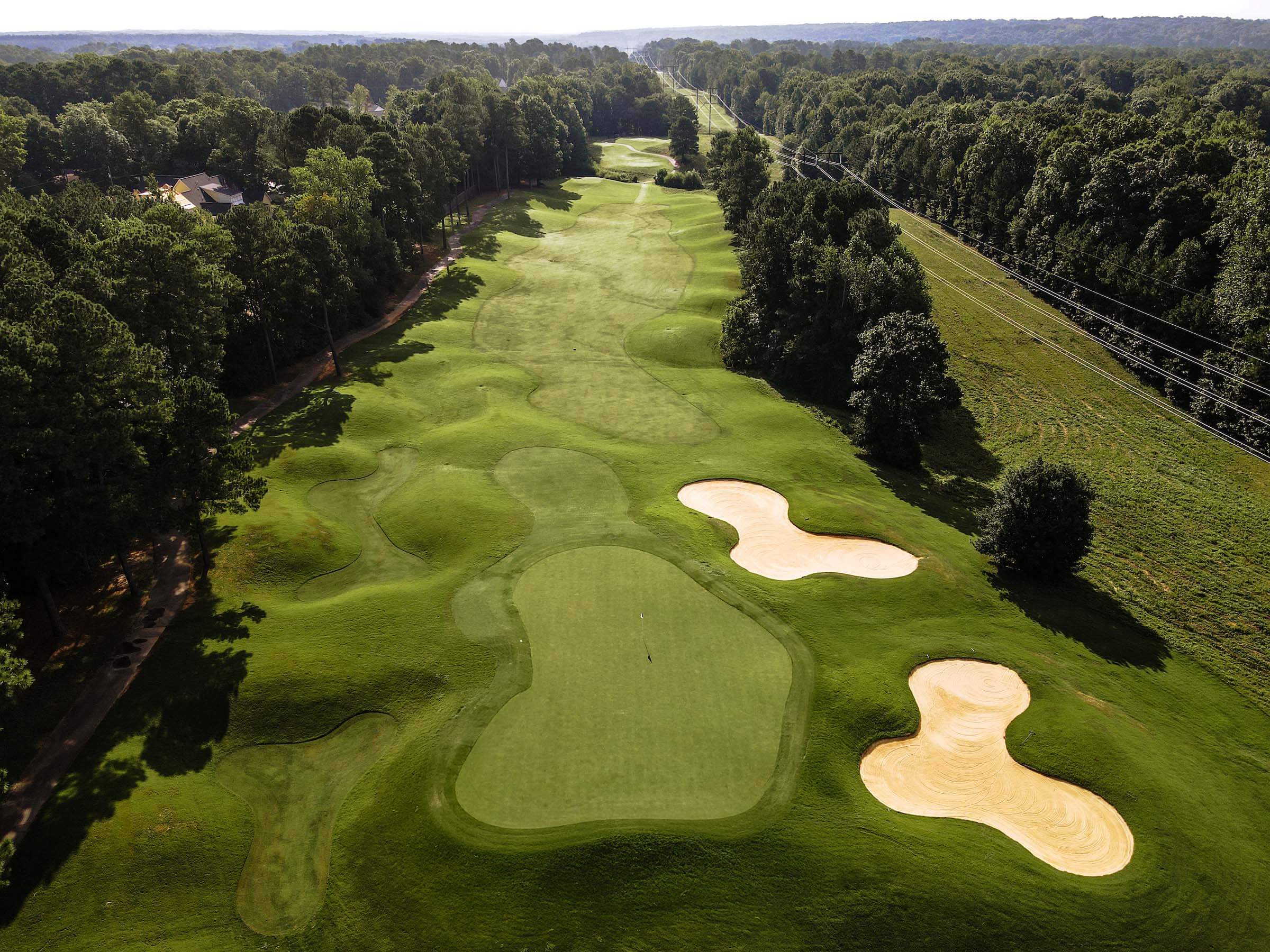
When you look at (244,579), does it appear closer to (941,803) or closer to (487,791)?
(487,791)

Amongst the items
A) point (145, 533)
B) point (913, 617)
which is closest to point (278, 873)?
point (145, 533)

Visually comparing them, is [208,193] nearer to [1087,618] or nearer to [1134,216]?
[1134,216]

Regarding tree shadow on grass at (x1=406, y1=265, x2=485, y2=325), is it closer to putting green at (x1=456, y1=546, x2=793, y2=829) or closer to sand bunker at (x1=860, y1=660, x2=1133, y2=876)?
putting green at (x1=456, y1=546, x2=793, y2=829)

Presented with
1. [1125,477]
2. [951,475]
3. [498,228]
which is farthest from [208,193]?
[1125,477]

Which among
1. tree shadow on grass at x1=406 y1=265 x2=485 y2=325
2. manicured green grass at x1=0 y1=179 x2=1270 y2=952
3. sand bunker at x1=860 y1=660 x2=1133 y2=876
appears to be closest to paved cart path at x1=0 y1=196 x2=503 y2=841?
manicured green grass at x1=0 y1=179 x2=1270 y2=952

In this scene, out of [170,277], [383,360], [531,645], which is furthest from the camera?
[383,360]

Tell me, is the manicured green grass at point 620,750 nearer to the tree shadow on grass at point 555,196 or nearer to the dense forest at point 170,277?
the dense forest at point 170,277

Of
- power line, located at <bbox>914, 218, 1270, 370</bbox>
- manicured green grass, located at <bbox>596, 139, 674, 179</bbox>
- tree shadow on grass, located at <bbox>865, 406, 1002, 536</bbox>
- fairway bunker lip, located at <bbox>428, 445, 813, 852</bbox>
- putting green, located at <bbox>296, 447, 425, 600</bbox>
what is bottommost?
tree shadow on grass, located at <bbox>865, 406, 1002, 536</bbox>
